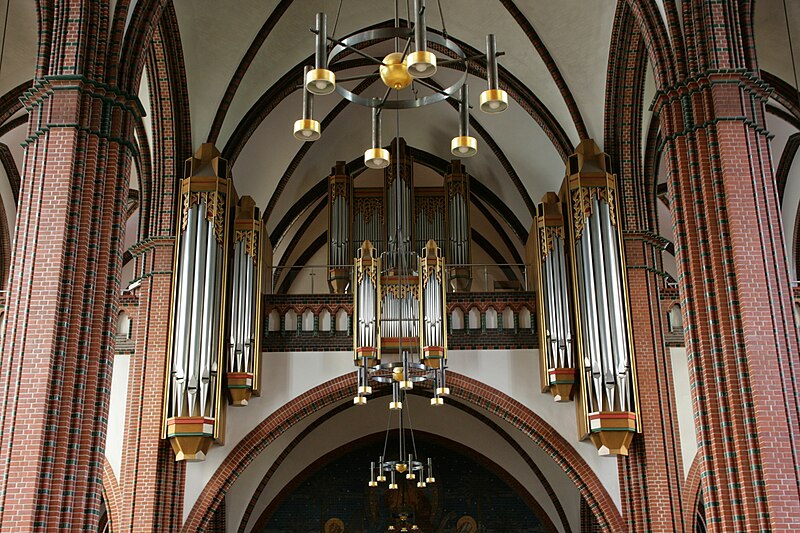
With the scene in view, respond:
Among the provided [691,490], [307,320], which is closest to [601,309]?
[691,490]

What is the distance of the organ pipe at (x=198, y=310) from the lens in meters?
15.8

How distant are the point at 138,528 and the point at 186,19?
9017 mm

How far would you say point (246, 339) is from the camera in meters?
16.9

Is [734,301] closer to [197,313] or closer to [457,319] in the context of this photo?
[457,319]

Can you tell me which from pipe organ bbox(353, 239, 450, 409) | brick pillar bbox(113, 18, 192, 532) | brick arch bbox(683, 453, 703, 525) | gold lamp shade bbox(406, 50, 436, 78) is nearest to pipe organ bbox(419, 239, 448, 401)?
pipe organ bbox(353, 239, 450, 409)

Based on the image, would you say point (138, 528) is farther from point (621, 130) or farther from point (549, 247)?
point (621, 130)

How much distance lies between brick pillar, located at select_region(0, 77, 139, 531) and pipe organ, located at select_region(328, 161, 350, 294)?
8349 mm

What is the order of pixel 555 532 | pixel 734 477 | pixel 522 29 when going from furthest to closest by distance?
pixel 555 532
pixel 522 29
pixel 734 477

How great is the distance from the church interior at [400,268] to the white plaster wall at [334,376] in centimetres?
5

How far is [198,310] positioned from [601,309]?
6830 millimetres

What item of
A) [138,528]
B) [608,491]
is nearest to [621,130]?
[608,491]

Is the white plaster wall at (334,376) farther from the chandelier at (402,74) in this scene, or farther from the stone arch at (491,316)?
the chandelier at (402,74)

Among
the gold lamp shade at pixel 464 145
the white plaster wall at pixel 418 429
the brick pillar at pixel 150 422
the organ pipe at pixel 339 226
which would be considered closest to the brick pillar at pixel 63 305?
the brick pillar at pixel 150 422

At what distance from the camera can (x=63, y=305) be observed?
37.8ft
